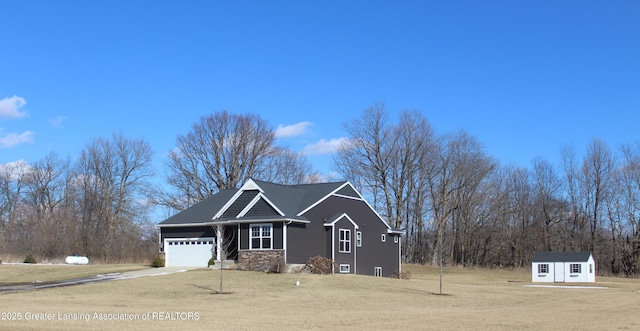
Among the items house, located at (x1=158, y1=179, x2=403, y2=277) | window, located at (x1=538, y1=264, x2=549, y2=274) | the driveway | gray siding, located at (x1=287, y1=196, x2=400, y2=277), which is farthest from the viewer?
window, located at (x1=538, y1=264, x2=549, y2=274)

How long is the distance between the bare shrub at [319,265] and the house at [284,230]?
0.76m

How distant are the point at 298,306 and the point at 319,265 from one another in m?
14.3

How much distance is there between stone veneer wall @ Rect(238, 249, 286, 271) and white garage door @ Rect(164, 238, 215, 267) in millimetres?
3934

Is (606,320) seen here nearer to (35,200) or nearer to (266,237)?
(266,237)

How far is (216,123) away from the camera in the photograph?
2699 inches

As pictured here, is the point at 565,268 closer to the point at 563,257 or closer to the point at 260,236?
the point at 563,257

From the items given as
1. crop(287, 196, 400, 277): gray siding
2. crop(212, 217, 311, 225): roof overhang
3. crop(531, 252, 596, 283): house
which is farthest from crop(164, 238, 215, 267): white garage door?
crop(531, 252, 596, 283): house

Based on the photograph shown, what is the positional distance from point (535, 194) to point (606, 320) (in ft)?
177

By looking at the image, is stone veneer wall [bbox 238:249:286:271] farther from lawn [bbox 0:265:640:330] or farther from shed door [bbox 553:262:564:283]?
shed door [bbox 553:262:564:283]

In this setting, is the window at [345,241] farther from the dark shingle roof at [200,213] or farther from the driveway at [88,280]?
the driveway at [88,280]

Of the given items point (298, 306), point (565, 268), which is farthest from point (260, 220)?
point (565, 268)

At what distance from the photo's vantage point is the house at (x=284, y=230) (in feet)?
130

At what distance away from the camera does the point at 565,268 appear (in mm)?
Answer: 52594

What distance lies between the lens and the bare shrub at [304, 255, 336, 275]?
3903 centimetres
